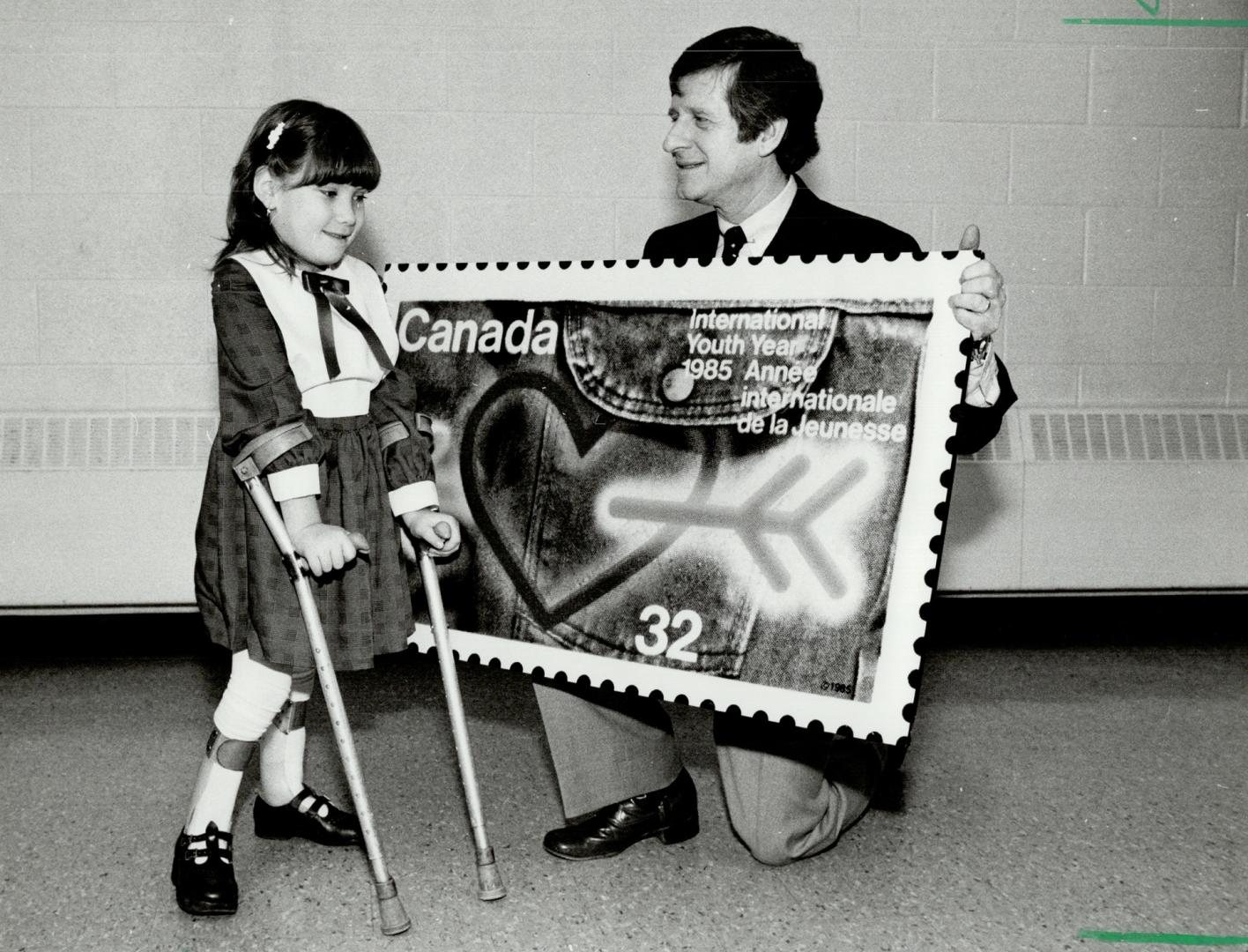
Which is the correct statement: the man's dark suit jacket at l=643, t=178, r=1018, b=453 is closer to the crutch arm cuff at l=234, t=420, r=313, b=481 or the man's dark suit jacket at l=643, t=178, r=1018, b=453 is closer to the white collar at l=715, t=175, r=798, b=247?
the white collar at l=715, t=175, r=798, b=247

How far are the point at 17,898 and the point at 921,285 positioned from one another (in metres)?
1.59

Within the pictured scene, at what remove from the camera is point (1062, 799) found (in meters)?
2.23

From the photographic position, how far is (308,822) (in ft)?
6.54

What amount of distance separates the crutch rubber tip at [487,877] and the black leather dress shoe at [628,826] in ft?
0.75

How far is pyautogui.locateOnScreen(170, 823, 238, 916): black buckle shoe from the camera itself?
1.73m

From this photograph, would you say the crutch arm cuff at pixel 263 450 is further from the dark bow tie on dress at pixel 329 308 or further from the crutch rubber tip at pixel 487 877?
the crutch rubber tip at pixel 487 877

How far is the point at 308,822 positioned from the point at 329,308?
0.86 meters

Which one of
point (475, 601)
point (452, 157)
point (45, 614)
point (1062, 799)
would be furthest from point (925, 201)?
point (45, 614)

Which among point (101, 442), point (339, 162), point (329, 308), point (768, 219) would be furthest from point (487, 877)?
point (101, 442)

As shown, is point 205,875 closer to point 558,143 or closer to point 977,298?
point 977,298

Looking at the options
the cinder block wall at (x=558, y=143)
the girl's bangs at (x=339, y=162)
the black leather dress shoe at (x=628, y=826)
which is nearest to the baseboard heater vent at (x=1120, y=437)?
the cinder block wall at (x=558, y=143)

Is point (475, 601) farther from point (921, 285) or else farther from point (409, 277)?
point (921, 285)

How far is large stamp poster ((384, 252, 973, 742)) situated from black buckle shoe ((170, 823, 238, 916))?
0.43 meters

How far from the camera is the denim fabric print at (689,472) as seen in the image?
161 centimetres
